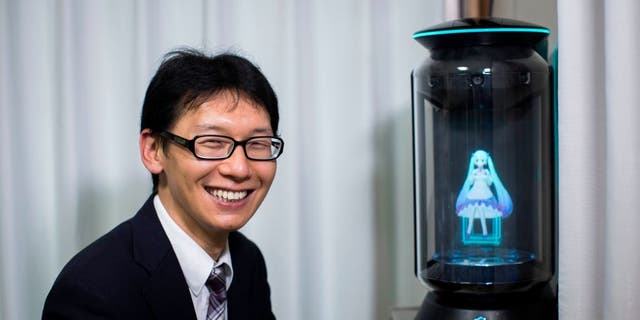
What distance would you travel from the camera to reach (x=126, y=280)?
1547mm

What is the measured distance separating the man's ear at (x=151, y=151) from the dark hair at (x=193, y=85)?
0.02 m

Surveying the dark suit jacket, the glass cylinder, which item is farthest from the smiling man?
the glass cylinder

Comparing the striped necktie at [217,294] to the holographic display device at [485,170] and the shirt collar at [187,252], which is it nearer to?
the shirt collar at [187,252]

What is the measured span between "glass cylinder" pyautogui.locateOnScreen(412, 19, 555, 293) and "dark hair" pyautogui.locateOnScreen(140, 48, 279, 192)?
0.43 metres

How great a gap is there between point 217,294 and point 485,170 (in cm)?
70

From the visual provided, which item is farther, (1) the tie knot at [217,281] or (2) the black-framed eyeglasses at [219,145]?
(1) the tie knot at [217,281]

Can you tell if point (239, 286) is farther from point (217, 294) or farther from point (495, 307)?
point (495, 307)

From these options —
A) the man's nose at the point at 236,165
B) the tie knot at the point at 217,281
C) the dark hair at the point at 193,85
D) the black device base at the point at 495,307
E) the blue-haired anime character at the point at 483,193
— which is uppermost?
the dark hair at the point at 193,85

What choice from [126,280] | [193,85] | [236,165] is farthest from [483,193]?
[126,280]

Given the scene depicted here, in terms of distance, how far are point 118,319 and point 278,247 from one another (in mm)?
939

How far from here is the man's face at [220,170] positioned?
158 centimetres

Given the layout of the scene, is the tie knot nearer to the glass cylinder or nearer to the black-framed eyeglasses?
the black-framed eyeglasses

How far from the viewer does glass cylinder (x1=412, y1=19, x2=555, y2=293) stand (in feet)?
5.82

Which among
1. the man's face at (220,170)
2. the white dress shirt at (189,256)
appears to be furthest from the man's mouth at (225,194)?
the white dress shirt at (189,256)
